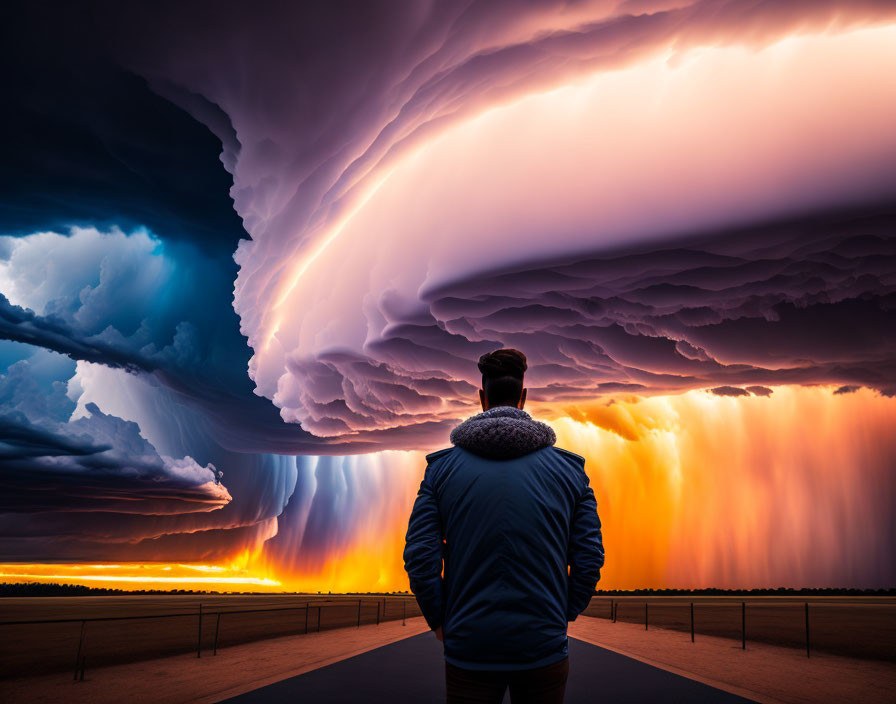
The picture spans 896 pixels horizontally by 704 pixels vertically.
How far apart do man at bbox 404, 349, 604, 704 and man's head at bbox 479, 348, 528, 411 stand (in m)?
0.15

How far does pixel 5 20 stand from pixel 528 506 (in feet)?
48.4

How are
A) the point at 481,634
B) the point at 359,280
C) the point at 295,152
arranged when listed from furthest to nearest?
the point at 359,280 → the point at 295,152 → the point at 481,634

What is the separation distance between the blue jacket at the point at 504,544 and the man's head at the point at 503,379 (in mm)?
136

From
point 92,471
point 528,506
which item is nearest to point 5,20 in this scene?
point 528,506

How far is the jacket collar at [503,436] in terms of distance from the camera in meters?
2.16

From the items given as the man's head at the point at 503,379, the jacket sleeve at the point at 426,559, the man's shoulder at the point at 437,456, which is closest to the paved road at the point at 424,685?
the jacket sleeve at the point at 426,559

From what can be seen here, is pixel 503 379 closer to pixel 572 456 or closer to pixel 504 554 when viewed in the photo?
pixel 572 456

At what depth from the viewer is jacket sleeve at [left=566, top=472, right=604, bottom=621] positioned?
220 centimetres

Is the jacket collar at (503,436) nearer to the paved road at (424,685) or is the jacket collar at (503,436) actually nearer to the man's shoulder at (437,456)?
the man's shoulder at (437,456)

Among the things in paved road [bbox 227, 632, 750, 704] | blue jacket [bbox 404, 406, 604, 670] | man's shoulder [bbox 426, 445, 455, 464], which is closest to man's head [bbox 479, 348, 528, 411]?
blue jacket [bbox 404, 406, 604, 670]

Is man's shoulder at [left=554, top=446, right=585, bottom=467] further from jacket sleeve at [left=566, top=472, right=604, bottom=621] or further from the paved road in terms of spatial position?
the paved road

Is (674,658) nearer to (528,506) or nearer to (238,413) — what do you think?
(528,506)

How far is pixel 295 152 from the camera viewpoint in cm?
1264

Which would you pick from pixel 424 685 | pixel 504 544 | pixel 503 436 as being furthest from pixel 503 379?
pixel 424 685
